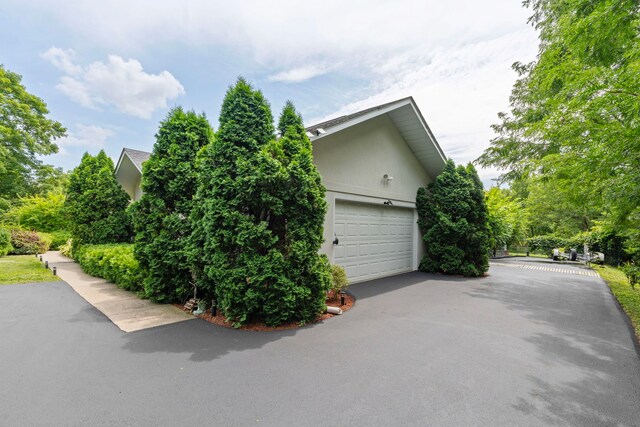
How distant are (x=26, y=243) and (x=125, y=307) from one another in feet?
47.7

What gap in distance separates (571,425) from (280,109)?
5.53 m

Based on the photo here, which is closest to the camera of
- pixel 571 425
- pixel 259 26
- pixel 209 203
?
pixel 571 425

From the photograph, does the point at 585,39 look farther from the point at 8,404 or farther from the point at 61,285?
the point at 61,285

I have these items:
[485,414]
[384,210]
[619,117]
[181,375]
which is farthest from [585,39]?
[181,375]

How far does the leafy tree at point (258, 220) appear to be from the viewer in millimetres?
4430

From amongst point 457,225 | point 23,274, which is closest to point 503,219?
point 457,225

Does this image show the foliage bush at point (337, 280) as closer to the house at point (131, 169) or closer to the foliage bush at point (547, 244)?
the house at point (131, 169)

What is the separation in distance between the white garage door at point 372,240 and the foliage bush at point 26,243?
55.0 ft

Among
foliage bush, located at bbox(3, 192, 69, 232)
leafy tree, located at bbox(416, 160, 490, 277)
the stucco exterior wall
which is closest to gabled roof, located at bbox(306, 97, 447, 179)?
the stucco exterior wall

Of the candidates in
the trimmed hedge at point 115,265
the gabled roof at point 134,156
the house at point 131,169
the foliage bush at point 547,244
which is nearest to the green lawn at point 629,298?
the trimmed hedge at point 115,265

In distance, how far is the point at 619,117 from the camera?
160 inches

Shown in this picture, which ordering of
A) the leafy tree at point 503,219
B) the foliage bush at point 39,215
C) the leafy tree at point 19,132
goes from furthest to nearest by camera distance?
the foliage bush at point 39,215 < the leafy tree at point 19,132 < the leafy tree at point 503,219

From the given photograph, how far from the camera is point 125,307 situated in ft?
18.1

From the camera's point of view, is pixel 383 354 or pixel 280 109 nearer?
pixel 383 354
